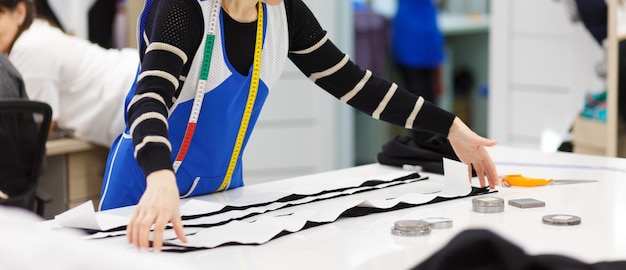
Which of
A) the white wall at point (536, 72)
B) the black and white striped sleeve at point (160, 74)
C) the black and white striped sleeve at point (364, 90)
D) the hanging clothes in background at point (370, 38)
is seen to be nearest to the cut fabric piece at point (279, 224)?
the black and white striped sleeve at point (160, 74)

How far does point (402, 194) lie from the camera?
6.29 feet

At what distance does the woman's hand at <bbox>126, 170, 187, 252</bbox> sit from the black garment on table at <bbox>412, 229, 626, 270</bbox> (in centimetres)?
49

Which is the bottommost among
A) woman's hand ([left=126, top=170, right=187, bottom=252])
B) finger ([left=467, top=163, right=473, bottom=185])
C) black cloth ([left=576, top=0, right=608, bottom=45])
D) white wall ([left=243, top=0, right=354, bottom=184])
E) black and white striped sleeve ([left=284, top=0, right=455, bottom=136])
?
white wall ([left=243, top=0, right=354, bottom=184])

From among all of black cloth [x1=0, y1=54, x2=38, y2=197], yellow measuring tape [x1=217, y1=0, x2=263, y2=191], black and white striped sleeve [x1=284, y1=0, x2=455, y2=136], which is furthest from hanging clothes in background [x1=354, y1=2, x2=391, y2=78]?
yellow measuring tape [x1=217, y1=0, x2=263, y2=191]

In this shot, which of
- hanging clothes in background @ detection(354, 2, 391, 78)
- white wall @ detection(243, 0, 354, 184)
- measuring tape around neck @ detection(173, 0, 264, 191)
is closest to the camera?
measuring tape around neck @ detection(173, 0, 264, 191)

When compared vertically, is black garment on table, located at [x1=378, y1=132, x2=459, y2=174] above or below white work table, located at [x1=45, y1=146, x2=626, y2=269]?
above

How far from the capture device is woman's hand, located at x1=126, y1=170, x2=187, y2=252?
4.50 feet

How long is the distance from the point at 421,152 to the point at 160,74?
30.8 inches

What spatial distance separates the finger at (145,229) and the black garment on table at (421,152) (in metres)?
0.92

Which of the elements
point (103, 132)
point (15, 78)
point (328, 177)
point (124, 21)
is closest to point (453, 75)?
point (124, 21)

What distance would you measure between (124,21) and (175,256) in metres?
3.33

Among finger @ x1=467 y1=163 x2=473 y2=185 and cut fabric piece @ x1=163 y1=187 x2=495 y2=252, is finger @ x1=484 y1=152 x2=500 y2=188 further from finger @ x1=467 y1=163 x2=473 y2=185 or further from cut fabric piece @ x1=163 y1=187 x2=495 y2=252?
cut fabric piece @ x1=163 y1=187 x2=495 y2=252

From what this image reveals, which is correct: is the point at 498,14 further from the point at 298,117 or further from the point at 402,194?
the point at 402,194

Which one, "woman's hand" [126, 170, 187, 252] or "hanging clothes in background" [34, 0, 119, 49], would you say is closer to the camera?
"woman's hand" [126, 170, 187, 252]
